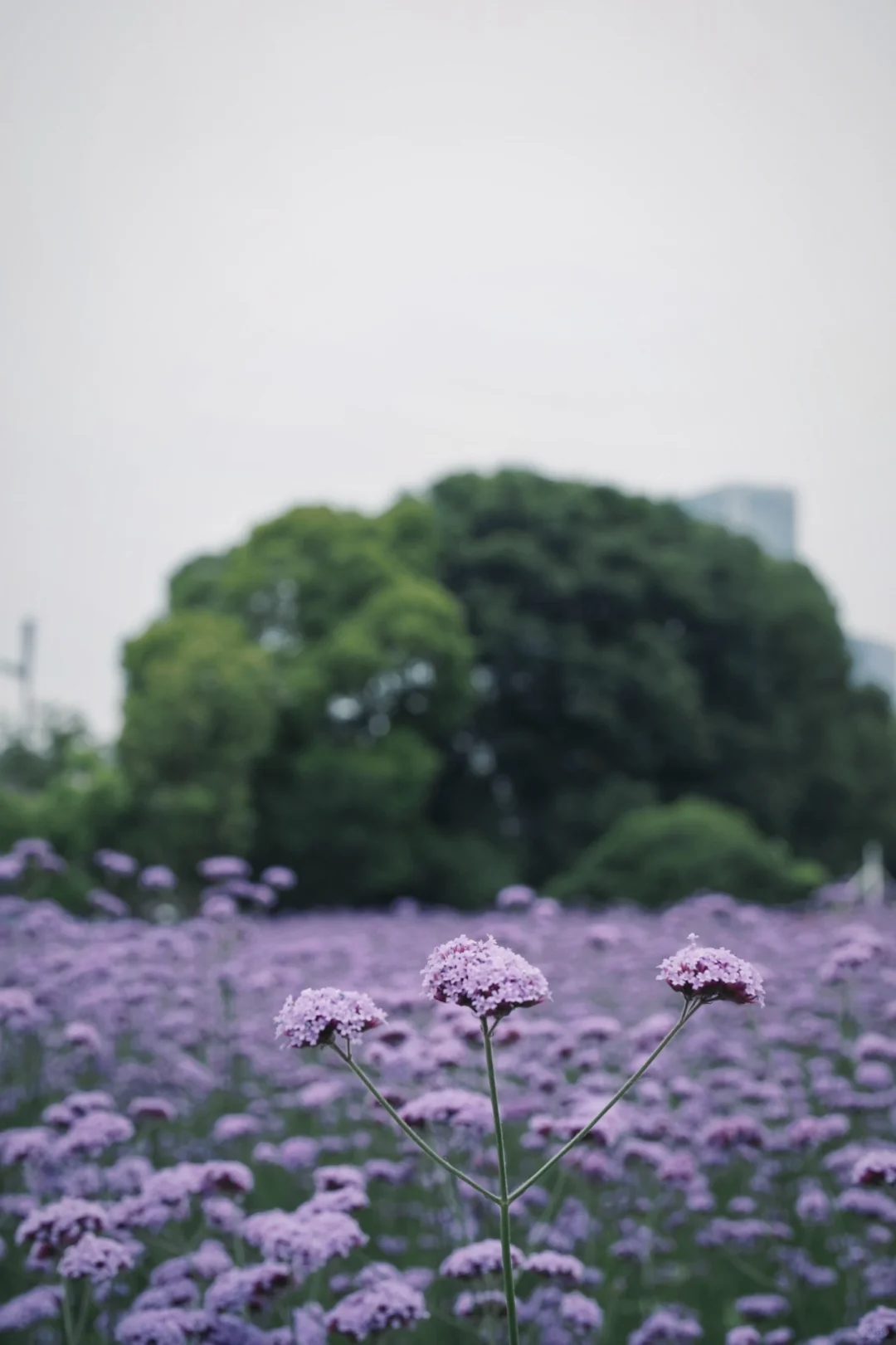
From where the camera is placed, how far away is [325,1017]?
2545mm

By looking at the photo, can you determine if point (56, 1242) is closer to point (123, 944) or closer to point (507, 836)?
point (123, 944)

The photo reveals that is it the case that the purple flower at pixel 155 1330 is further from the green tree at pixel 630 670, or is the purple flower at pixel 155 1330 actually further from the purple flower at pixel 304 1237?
the green tree at pixel 630 670

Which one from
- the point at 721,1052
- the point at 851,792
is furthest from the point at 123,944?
the point at 851,792

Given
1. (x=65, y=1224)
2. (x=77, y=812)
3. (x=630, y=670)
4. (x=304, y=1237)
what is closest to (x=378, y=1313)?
(x=304, y=1237)

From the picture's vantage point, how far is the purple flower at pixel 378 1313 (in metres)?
3.51

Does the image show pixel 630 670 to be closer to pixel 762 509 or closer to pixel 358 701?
pixel 358 701

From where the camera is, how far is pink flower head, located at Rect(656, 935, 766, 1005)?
242cm

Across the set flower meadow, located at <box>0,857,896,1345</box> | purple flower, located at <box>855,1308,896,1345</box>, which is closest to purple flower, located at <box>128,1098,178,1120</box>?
flower meadow, located at <box>0,857,896,1345</box>

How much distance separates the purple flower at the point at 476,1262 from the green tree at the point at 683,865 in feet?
53.9

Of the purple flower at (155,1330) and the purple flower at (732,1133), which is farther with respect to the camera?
the purple flower at (732,1133)

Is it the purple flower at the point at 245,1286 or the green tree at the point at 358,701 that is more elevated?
the green tree at the point at 358,701

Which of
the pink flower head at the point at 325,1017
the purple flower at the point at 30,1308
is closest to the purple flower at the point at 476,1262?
the purple flower at the point at 30,1308

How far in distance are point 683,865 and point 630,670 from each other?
1103cm

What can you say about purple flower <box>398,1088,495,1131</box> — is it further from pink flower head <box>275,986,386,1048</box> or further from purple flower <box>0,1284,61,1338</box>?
pink flower head <box>275,986,386,1048</box>
